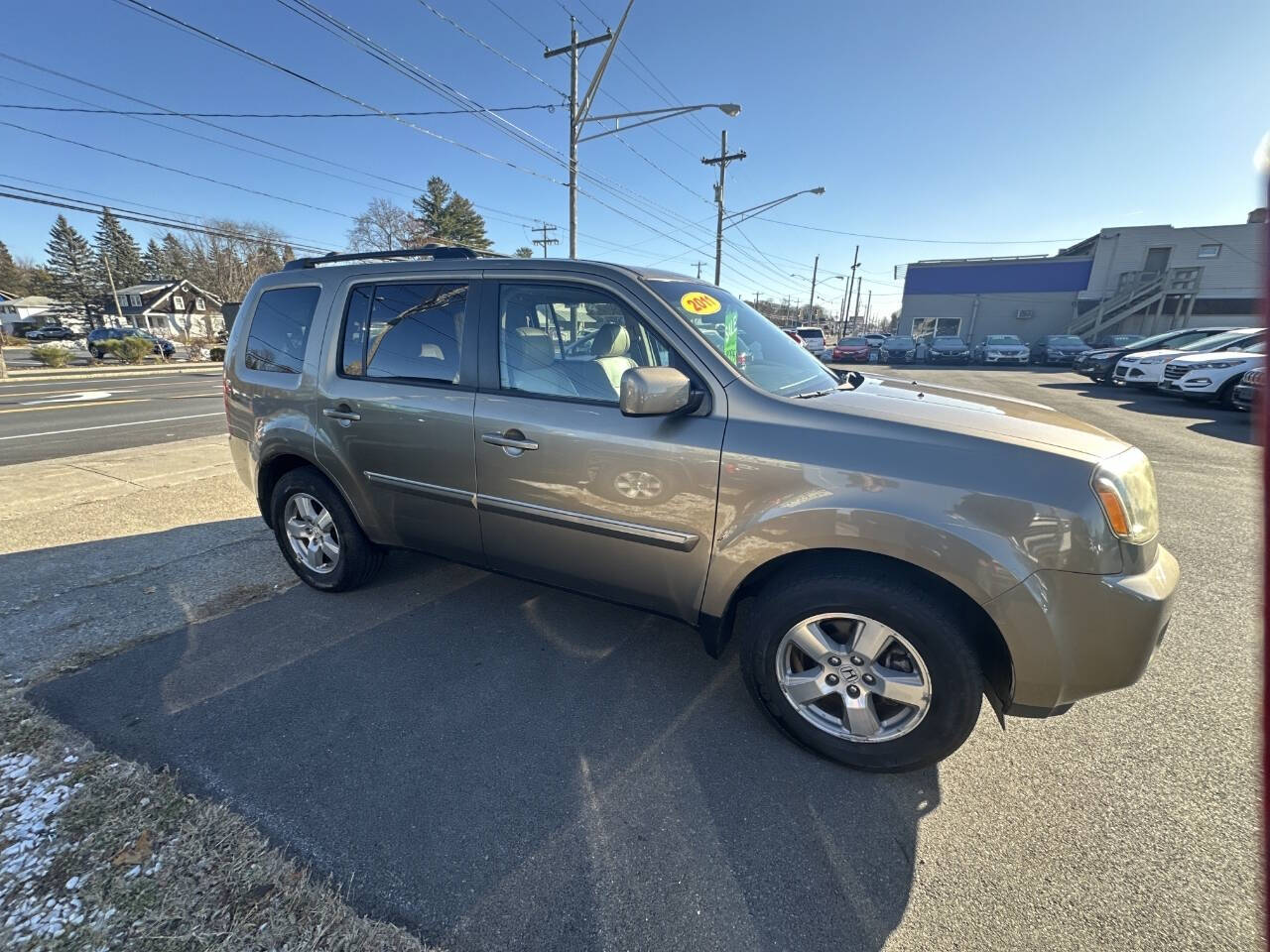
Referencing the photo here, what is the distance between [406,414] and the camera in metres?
2.96

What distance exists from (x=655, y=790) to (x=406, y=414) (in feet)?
7.05

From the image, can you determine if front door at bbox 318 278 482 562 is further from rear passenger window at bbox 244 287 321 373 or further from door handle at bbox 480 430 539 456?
rear passenger window at bbox 244 287 321 373

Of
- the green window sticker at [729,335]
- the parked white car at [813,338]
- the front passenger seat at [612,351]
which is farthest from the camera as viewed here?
the parked white car at [813,338]

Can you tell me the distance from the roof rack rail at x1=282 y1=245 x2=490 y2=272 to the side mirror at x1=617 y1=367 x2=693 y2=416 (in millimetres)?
1548

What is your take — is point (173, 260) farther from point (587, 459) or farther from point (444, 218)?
point (587, 459)

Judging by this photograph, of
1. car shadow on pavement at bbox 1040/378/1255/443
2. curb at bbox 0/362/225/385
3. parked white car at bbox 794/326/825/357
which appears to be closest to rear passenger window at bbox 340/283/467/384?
car shadow on pavement at bbox 1040/378/1255/443

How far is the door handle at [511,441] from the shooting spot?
8.56 feet

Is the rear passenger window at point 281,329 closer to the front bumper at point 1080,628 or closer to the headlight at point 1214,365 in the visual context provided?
the front bumper at point 1080,628

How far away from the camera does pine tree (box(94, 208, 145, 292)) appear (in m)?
72.4

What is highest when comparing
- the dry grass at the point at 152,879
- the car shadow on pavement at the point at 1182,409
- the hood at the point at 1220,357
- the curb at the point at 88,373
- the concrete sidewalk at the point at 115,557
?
the hood at the point at 1220,357

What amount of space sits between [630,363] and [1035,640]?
187 cm

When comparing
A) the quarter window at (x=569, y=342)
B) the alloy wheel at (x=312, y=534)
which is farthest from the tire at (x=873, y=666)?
the alloy wheel at (x=312, y=534)

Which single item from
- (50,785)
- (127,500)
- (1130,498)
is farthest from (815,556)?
(127,500)

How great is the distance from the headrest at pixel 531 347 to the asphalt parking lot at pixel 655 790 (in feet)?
4.93
